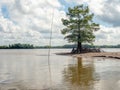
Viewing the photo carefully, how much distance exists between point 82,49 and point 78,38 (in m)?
3.13

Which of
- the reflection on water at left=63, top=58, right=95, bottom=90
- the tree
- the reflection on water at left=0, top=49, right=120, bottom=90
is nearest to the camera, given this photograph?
the reflection on water at left=0, top=49, right=120, bottom=90

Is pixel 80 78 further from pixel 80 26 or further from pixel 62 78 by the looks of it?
pixel 80 26

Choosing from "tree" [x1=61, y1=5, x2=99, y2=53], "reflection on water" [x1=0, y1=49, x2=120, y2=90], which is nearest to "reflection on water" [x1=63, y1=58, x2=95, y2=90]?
"reflection on water" [x1=0, y1=49, x2=120, y2=90]

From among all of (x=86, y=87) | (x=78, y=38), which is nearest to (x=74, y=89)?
(x=86, y=87)

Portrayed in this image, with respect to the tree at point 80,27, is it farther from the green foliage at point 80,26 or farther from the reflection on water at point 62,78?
the reflection on water at point 62,78

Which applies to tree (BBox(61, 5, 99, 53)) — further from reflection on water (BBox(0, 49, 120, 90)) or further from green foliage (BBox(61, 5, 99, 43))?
reflection on water (BBox(0, 49, 120, 90))

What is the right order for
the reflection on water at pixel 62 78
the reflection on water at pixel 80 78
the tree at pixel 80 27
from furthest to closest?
the tree at pixel 80 27 < the reflection on water at pixel 80 78 < the reflection on water at pixel 62 78

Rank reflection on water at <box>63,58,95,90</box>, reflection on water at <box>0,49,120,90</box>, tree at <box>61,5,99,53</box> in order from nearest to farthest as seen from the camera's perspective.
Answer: reflection on water at <box>0,49,120,90</box>
reflection on water at <box>63,58,95,90</box>
tree at <box>61,5,99,53</box>

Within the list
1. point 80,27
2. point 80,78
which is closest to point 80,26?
point 80,27

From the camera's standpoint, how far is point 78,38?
245 ft

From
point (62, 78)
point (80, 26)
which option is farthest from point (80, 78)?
point (80, 26)

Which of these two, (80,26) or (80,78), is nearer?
(80,78)

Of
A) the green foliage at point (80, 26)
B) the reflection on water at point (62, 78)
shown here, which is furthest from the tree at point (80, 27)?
the reflection on water at point (62, 78)

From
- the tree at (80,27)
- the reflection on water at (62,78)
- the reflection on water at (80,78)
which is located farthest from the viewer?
the tree at (80,27)
